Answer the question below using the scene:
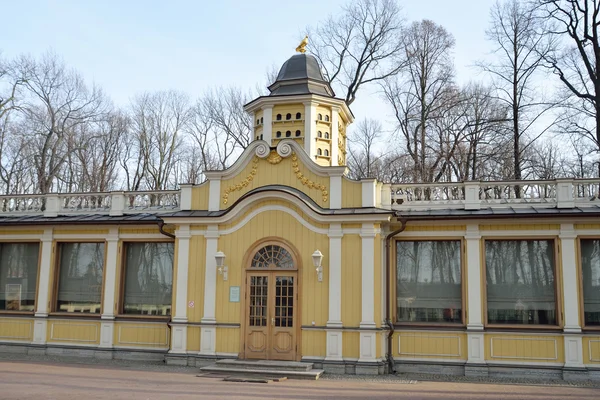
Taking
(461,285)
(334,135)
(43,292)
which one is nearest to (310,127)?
(334,135)

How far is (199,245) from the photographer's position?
53.1 ft

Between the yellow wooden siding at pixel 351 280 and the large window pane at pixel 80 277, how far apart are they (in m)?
7.26

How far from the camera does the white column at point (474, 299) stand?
14766 mm

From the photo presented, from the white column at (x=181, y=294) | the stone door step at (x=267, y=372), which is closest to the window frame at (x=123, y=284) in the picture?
the white column at (x=181, y=294)

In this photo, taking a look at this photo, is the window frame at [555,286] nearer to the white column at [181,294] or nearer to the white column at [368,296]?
the white column at [368,296]

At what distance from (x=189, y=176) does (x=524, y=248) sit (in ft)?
84.1

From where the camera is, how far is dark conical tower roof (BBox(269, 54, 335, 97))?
1903 centimetres

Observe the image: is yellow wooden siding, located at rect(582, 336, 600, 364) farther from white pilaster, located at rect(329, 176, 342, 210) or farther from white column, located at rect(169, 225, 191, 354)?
white column, located at rect(169, 225, 191, 354)

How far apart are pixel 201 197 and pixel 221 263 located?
1975 millimetres

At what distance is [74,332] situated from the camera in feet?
57.1

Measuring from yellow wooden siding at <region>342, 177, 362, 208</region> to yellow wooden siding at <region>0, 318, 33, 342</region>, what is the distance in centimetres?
975

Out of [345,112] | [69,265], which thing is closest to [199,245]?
[69,265]

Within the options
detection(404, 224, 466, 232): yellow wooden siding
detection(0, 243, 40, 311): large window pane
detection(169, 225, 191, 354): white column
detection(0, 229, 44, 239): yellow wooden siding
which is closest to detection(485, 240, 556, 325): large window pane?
detection(404, 224, 466, 232): yellow wooden siding

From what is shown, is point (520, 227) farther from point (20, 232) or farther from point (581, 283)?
point (20, 232)
